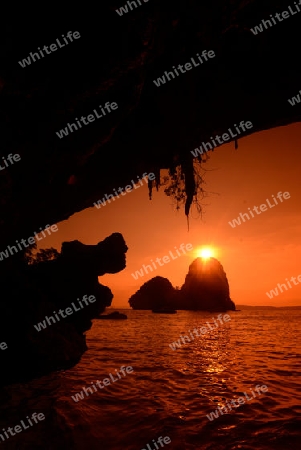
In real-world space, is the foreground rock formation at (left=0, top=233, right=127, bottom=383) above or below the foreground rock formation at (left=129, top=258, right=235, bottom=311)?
above

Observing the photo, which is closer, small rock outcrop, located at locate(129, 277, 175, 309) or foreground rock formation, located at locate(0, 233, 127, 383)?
foreground rock formation, located at locate(0, 233, 127, 383)

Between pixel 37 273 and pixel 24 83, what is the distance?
26.4 ft

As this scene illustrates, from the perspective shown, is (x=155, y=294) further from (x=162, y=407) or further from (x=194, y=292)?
(x=162, y=407)

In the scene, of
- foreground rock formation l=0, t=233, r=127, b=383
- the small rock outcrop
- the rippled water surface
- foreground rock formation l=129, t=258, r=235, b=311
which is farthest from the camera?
the small rock outcrop

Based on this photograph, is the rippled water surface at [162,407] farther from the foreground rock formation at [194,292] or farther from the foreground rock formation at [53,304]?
the foreground rock formation at [194,292]

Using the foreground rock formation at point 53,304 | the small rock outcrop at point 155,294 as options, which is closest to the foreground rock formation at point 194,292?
the small rock outcrop at point 155,294

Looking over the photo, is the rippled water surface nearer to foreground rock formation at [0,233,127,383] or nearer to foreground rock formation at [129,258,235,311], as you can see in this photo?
foreground rock formation at [0,233,127,383]

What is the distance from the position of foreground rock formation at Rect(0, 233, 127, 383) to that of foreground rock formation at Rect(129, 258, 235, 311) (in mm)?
73655

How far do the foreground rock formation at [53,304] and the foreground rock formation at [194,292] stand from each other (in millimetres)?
73655

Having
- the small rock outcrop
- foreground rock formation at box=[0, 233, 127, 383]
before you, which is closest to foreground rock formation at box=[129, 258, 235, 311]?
the small rock outcrop

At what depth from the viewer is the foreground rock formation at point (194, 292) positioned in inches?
3169

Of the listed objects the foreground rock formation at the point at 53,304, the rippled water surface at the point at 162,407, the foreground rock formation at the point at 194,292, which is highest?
the foreground rock formation at the point at 53,304

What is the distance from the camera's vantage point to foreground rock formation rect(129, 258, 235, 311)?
264ft

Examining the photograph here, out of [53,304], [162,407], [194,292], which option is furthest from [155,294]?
[162,407]
